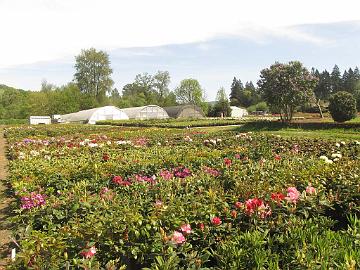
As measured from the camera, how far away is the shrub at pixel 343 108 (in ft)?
84.6

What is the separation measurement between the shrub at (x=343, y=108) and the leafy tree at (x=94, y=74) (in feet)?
191

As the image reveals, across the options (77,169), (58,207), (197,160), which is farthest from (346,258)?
(77,169)

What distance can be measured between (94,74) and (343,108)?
2439 inches

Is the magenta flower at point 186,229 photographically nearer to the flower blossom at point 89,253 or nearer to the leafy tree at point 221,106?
the flower blossom at point 89,253

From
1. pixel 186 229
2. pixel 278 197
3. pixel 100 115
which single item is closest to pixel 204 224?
pixel 186 229

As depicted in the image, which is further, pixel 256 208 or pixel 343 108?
pixel 343 108

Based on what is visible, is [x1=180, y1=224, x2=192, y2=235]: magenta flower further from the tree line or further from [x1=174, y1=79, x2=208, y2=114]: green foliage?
[x1=174, y1=79, x2=208, y2=114]: green foliage

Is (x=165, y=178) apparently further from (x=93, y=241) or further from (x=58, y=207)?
→ (x=93, y=241)

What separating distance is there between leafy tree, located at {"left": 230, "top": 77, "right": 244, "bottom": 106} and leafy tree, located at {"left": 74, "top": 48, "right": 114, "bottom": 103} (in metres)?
36.9

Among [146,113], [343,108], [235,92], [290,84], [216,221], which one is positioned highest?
[235,92]

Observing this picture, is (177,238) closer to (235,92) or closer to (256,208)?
(256,208)

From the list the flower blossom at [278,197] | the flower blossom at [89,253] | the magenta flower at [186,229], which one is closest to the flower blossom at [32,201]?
the flower blossom at [89,253]

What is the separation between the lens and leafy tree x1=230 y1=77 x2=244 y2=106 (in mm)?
97500

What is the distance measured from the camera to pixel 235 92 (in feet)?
332
